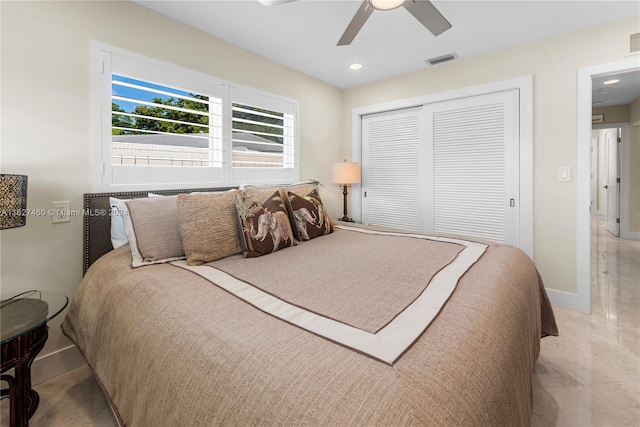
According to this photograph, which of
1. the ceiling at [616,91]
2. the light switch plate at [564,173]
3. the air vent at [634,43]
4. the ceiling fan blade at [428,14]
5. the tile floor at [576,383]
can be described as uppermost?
the ceiling at [616,91]

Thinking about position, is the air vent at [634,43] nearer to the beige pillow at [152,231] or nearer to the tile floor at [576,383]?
the tile floor at [576,383]

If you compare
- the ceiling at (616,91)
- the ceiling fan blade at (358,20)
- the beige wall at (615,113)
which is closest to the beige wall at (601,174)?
the beige wall at (615,113)

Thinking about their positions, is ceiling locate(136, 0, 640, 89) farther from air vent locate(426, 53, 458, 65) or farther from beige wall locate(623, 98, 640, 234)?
beige wall locate(623, 98, 640, 234)

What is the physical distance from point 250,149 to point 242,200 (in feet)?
4.09

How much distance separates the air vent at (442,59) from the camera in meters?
3.20

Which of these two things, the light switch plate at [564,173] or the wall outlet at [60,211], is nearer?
the wall outlet at [60,211]

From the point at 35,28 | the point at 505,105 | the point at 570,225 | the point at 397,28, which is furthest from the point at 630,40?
the point at 35,28

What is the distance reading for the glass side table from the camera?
1.29m

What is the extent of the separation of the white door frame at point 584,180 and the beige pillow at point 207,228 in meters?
2.98

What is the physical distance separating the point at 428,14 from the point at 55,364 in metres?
3.16

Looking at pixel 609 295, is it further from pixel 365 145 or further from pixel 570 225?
pixel 365 145

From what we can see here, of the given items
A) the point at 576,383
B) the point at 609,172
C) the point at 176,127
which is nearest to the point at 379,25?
the point at 176,127

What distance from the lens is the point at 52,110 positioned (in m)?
1.88

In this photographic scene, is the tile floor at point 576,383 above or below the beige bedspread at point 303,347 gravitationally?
below
